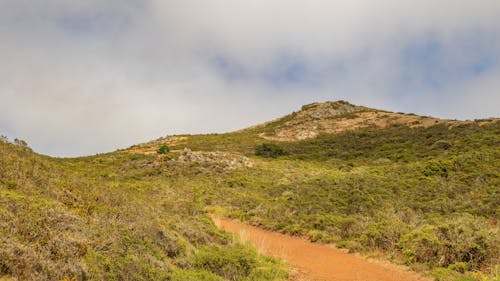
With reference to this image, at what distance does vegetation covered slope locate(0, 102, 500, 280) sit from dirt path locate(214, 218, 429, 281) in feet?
2.18

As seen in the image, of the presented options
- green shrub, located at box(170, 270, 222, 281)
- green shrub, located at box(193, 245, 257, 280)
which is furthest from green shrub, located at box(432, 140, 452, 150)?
green shrub, located at box(170, 270, 222, 281)

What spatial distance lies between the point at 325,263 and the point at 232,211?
381 inches

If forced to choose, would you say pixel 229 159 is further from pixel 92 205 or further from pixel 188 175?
pixel 92 205

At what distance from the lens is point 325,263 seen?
1223cm

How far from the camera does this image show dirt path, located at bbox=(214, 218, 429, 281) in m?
10.6

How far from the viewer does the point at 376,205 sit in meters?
18.4

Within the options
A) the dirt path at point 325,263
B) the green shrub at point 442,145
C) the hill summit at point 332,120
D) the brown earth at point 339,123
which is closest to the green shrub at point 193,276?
the dirt path at point 325,263

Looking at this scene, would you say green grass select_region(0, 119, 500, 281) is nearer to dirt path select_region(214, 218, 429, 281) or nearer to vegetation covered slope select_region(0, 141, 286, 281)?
vegetation covered slope select_region(0, 141, 286, 281)

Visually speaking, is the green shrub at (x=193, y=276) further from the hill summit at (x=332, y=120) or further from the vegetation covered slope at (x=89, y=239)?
the hill summit at (x=332, y=120)

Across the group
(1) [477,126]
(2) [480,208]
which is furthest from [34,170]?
(1) [477,126]

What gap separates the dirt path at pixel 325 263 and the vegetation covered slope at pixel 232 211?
66 centimetres

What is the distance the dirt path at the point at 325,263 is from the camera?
10633mm

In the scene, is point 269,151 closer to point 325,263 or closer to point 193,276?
point 325,263

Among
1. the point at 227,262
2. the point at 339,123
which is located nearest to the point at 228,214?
the point at 227,262
